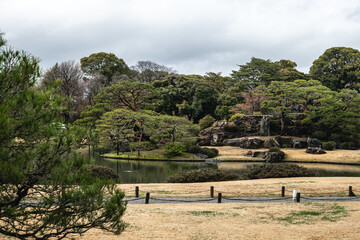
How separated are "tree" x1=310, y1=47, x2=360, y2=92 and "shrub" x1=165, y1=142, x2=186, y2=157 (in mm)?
27955

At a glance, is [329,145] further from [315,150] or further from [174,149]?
[174,149]

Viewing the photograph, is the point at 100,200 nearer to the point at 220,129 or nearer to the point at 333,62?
the point at 220,129

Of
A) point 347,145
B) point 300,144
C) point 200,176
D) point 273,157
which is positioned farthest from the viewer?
point 300,144

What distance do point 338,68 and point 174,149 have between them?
31189 mm

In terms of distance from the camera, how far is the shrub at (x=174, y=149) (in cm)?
3120

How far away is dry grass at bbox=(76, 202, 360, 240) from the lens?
750cm

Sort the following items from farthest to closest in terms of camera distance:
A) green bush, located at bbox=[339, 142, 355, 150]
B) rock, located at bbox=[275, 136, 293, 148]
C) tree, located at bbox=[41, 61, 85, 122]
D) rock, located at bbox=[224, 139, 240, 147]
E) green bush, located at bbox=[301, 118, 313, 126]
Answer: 1. tree, located at bbox=[41, 61, 85, 122]
2. green bush, located at bbox=[301, 118, 313, 126]
3. rock, located at bbox=[224, 139, 240, 147]
4. rock, located at bbox=[275, 136, 293, 148]
5. green bush, located at bbox=[339, 142, 355, 150]

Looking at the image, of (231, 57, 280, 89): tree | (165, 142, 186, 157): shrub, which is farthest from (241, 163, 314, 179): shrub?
(231, 57, 280, 89): tree

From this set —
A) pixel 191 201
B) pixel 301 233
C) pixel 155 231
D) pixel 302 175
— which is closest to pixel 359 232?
pixel 301 233

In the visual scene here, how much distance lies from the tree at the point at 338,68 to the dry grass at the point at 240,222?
4081 centimetres

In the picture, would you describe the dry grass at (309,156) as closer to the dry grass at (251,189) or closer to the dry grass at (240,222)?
the dry grass at (251,189)

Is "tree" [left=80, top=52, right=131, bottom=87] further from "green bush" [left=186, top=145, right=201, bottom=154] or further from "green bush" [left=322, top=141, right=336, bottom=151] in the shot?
"green bush" [left=322, top=141, right=336, bottom=151]

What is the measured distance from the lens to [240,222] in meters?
8.88

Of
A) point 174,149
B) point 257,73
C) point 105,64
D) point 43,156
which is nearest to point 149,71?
point 105,64
